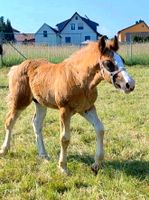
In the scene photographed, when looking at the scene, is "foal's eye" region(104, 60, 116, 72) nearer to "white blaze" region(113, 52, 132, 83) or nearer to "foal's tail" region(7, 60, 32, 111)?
"white blaze" region(113, 52, 132, 83)

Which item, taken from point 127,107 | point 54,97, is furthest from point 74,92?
point 127,107

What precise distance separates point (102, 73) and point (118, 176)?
1.25 meters

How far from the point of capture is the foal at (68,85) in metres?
4.54

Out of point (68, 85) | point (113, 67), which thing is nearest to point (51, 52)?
point (68, 85)

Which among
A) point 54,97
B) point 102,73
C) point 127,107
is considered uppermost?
point 102,73

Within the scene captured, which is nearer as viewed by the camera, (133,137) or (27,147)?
(27,147)

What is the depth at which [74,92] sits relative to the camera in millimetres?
4848

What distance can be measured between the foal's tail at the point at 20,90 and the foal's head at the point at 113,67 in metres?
1.52

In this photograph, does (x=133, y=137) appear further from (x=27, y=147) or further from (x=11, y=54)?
(x=11, y=54)

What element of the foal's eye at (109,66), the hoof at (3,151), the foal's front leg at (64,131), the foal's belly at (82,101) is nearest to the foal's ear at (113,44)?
the foal's eye at (109,66)

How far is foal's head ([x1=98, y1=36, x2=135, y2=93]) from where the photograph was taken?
14.3ft

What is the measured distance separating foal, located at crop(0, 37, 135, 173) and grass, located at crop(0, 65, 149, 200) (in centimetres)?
24

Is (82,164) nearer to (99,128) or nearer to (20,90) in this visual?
(99,128)

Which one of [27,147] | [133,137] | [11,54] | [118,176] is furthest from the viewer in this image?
[11,54]
